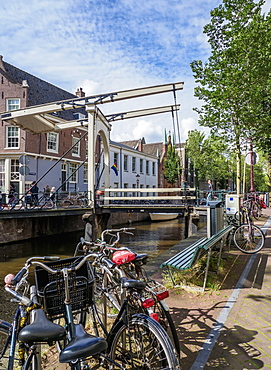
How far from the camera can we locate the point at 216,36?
34.2ft

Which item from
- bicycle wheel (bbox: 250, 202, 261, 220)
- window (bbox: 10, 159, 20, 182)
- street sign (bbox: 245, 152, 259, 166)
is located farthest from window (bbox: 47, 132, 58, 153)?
bicycle wheel (bbox: 250, 202, 261, 220)

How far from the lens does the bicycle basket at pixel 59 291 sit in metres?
2.14

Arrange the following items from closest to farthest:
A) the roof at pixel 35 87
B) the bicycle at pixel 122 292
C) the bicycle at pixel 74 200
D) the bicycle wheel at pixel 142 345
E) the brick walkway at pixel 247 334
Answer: the bicycle wheel at pixel 142 345 < the bicycle at pixel 122 292 < the brick walkway at pixel 247 334 < the bicycle at pixel 74 200 < the roof at pixel 35 87

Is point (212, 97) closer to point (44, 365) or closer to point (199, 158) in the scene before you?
point (44, 365)

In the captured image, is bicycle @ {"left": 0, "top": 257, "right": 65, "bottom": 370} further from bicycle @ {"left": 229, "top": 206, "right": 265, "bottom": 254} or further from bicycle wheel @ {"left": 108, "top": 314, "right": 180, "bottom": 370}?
bicycle @ {"left": 229, "top": 206, "right": 265, "bottom": 254}

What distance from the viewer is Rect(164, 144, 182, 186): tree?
3878cm

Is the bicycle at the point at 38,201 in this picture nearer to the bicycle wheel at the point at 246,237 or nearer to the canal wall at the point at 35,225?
the canal wall at the point at 35,225

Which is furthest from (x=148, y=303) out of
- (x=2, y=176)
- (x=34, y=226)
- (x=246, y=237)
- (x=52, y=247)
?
(x=2, y=176)

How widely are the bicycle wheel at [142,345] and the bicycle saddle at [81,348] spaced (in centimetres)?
47

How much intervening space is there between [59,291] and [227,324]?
189 centimetres

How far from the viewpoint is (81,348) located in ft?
Result: 4.77

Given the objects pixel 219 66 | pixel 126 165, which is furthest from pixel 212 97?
pixel 126 165

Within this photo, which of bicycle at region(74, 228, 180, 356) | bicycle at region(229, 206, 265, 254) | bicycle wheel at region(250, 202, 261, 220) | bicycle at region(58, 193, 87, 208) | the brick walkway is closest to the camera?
bicycle at region(74, 228, 180, 356)

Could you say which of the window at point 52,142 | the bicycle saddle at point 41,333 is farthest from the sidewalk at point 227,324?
the window at point 52,142
